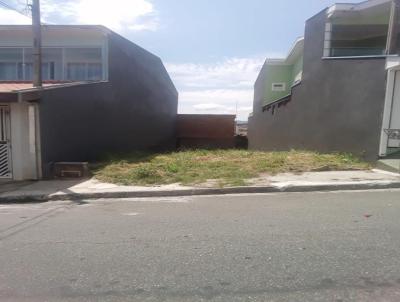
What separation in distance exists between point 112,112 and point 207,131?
1830 cm

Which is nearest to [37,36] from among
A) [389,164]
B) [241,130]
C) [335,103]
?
[335,103]

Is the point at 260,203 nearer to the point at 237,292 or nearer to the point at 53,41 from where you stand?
the point at 237,292

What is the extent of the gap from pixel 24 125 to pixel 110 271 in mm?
8528

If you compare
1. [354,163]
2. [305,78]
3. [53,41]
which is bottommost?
[354,163]

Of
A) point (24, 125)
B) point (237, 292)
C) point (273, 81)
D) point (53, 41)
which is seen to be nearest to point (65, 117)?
point (24, 125)

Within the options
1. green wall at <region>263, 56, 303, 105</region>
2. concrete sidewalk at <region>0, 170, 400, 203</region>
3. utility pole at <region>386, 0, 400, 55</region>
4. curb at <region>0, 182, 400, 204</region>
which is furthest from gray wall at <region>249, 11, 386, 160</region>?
green wall at <region>263, 56, 303, 105</region>

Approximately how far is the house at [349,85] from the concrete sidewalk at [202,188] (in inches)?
99.2

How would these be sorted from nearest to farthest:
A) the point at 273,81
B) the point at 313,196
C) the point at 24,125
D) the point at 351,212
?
the point at 351,212 < the point at 313,196 < the point at 24,125 < the point at 273,81

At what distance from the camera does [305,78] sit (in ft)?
52.3

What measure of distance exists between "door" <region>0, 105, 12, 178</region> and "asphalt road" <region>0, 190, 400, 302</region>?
473 centimetres

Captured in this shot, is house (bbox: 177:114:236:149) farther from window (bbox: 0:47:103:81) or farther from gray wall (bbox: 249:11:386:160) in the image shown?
window (bbox: 0:47:103:81)

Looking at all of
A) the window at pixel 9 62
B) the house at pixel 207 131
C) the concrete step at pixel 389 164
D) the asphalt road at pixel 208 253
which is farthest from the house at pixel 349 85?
the house at pixel 207 131

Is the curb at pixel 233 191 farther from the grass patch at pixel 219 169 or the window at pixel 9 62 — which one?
the window at pixel 9 62

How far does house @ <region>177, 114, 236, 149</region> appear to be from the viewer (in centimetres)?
3422
